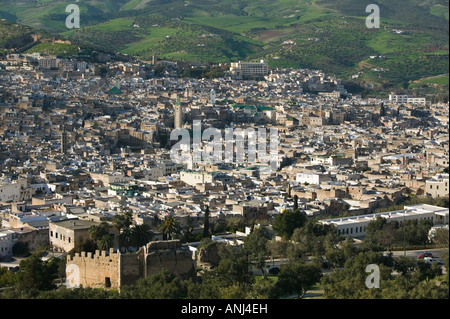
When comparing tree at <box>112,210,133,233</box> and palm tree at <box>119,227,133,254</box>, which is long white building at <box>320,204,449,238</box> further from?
palm tree at <box>119,227,133,254</box>

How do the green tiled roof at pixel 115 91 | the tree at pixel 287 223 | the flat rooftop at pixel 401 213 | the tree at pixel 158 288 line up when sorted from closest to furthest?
the tree at pixel 158 288 → the tree at pixel 287 223 → the flat rooftop at pixel 401 213 → the green tiled roof at pixel 115 91

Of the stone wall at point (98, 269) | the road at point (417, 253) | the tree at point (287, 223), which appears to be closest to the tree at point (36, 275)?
the stone wall at point (98, 269)

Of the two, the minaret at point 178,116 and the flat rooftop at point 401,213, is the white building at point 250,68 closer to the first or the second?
the minaret at point 178,116

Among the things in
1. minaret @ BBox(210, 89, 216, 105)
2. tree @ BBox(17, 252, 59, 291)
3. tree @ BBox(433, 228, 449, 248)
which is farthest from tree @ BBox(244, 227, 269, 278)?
minaret @ BBox(210, 89, 216, 105)

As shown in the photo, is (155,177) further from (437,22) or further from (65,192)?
(437,22)

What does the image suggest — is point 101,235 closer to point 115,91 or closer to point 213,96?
point 213,96

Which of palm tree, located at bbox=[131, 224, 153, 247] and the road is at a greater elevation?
palm tree, located at bbox=[131, 224, 153, 247]
